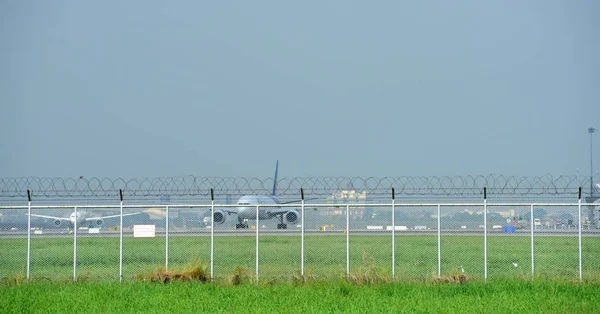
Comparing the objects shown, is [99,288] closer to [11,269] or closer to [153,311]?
[153,311]

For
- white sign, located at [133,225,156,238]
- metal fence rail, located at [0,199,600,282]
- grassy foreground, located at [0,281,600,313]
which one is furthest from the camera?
white sign, located at [133,225,156,238]

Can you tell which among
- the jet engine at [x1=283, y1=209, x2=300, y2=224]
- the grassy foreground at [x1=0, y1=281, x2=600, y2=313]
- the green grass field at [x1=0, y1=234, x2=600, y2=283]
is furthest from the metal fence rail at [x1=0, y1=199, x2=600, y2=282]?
the jet engine at [x1=283, y1=209, x2=300, y2=224]

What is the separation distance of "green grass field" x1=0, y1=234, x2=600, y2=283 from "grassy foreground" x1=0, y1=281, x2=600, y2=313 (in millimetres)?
2444

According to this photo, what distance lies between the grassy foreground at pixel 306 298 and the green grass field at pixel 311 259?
244cm

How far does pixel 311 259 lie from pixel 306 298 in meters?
17.7

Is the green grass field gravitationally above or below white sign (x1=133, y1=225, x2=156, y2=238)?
below

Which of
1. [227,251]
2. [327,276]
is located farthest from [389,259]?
[327,276]

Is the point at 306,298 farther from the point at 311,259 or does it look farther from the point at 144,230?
the point at 311,259

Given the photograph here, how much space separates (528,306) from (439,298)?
94.5 inches

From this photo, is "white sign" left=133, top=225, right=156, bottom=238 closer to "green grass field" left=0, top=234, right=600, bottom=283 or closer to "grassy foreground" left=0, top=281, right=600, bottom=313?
"green grass field" left=0, top=234, right=600, bottom=283

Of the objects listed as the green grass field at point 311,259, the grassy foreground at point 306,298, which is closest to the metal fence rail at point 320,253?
the green grass field at point 311,259

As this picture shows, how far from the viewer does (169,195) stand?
88.5 feet

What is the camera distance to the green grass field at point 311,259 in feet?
92.2

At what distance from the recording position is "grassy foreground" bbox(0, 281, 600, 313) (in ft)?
63.6
